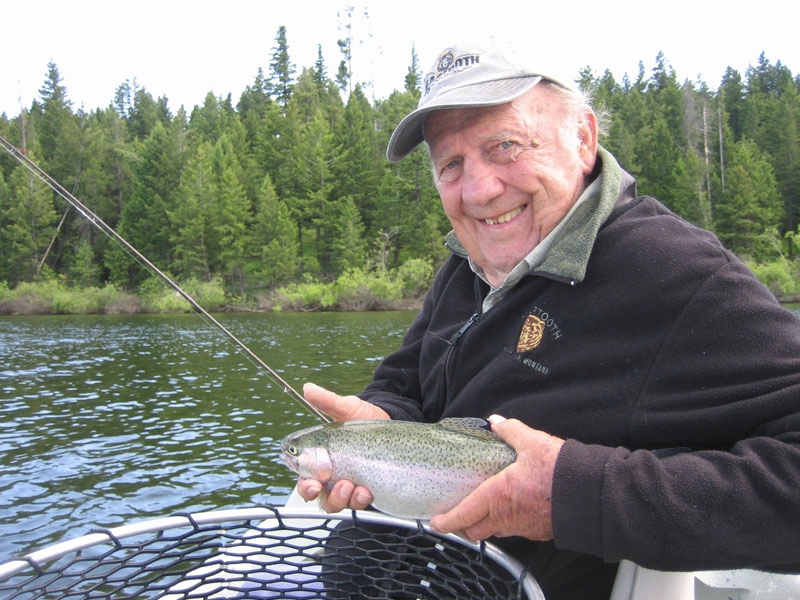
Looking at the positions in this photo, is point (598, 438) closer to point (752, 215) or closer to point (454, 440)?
point (454, 440)

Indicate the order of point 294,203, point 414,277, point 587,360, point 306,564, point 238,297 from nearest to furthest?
point 587,360, point 306,564, point 414,277, point 238,297, point 294,203

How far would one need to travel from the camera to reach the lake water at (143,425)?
8.46m

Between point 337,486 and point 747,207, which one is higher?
point 747,207

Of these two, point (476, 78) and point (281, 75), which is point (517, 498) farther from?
point (281, 75)

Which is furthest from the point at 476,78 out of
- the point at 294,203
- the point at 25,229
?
the point at 25,229

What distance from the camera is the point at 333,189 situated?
62.9m

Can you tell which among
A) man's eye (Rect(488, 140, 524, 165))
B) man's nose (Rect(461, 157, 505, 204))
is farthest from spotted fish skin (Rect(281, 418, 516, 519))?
man's eye (Rect(488, 140, 524, 165))

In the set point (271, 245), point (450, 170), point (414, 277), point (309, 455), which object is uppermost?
point (271, 245)

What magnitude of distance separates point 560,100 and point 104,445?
11142mm

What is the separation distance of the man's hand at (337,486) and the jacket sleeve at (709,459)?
91cm

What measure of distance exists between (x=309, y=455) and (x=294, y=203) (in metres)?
61.1

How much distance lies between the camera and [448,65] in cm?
241

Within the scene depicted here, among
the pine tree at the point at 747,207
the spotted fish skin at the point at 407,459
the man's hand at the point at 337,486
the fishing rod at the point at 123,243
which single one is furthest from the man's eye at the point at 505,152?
the pine tree at the point at 747,207

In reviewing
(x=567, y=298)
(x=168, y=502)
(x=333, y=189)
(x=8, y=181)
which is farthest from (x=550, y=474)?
(x=8, y=181)
